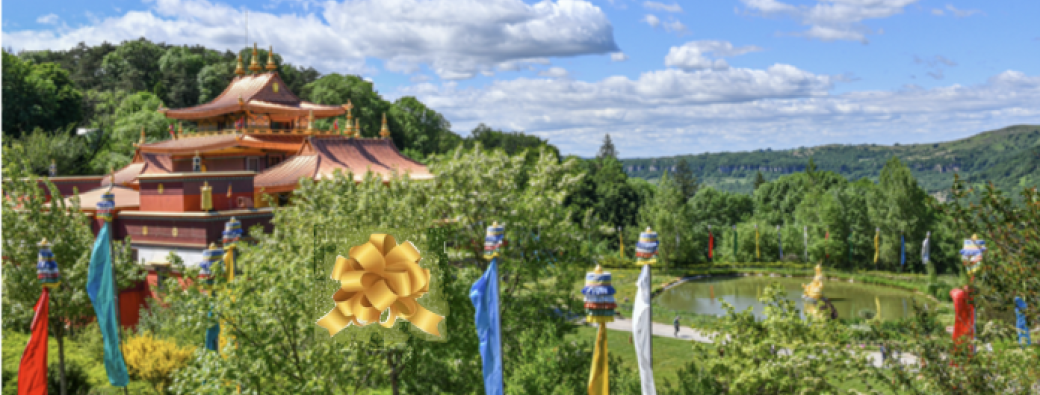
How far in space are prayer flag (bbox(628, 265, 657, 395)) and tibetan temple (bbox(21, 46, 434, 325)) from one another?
52.8 feet

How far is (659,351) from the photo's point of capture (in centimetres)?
3297

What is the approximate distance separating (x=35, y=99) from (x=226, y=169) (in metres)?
34.3

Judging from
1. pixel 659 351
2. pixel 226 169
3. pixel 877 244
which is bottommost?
pixel 659 351

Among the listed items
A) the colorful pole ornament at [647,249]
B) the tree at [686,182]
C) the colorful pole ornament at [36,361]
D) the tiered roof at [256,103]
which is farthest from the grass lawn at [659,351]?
the tree at [686,182]

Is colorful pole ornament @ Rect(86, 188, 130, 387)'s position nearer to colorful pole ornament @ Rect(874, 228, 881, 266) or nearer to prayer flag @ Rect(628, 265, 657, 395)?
prayer flag @ Rect(628, 265, 657, 395)

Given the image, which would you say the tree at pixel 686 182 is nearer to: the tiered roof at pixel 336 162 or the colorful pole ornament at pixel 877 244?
the colorful pole ornament at pixel 877 244

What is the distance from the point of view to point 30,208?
18.4 metres

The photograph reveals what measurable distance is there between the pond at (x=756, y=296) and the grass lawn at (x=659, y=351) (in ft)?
32.7

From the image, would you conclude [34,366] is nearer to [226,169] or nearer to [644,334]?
[644,334]

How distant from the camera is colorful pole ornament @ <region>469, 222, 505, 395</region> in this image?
1109 centimetres

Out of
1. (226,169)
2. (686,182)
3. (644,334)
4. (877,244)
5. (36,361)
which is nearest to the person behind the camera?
(644,334)

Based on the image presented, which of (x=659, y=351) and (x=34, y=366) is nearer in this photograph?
(x=34, y=366)

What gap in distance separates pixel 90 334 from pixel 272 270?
41.4 ft

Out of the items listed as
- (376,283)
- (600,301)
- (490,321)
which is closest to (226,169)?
(490,321)
